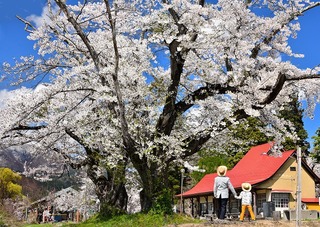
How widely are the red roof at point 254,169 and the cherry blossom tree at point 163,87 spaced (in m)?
13.8

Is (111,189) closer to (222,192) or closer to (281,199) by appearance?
(222,192)

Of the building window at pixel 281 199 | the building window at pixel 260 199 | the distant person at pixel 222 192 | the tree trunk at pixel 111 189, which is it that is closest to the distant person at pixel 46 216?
the building window at pixel 260 199

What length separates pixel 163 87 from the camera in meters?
16.2

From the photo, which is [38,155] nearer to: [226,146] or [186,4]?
[226,146]

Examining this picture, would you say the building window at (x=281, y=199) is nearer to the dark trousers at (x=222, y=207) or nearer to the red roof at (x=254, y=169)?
the red roof at (x=254, y=169)

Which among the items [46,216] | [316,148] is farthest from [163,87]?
[46,216]

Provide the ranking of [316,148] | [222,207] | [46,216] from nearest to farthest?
1. [222,207]
2. [316,148]
3. [46,216]

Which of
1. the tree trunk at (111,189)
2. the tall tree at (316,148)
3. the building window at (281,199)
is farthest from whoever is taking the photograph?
the tall tree at (316,148)

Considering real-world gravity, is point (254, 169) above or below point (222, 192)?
above

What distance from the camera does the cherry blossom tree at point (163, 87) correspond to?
49.1 ft

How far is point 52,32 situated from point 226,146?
354 inches

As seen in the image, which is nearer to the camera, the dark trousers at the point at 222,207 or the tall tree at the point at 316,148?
the dark trousers at the point at 222,207

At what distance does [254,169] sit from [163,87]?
1873 centimetres

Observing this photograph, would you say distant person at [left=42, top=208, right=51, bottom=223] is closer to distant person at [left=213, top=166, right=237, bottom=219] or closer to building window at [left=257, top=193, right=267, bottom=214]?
building window at [left=257, top=193, right=267, bottom=214]
